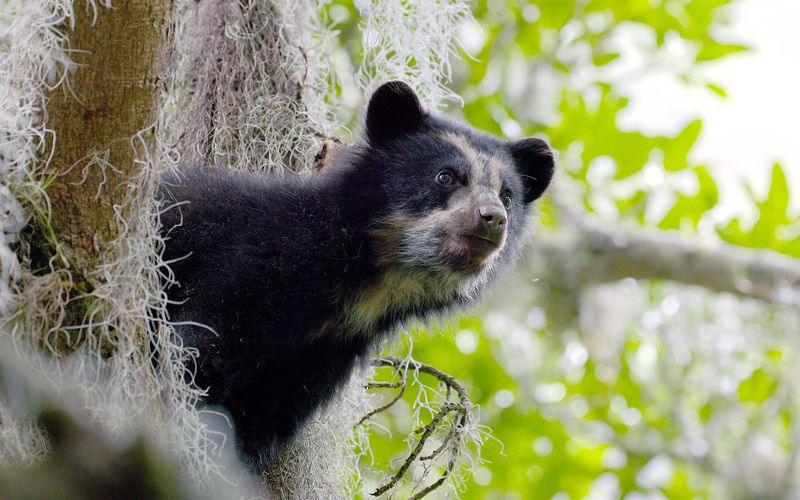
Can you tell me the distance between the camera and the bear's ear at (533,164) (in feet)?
13.2

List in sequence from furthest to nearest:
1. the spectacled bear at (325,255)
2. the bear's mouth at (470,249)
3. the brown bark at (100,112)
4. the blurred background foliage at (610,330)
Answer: the blurred background foliage at (610,330) → the bear's mouth at (470,249) → the spectacled bear at (325,255) → the brown bark at (100,112)

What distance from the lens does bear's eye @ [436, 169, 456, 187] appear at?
3.57 meters

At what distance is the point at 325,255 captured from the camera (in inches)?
127

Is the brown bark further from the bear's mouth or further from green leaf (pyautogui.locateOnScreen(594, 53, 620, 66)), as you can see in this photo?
green leaf (pyautogui.locateOnScreen(594, 53, 620, 66))

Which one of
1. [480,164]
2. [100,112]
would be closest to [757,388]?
[480,164]

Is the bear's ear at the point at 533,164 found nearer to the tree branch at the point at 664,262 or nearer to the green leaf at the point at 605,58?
the tree branch at the point at 664,262

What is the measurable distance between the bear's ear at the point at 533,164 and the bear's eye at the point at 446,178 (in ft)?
1.69

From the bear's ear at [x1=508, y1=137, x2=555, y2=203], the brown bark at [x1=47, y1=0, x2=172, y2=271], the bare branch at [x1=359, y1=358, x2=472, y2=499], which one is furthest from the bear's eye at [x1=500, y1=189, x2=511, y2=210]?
the brown bark at [x1=47, y1=0, x2=172, y2=271]

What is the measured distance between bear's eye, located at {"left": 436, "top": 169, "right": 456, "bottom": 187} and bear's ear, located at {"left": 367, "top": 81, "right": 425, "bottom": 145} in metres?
0.28

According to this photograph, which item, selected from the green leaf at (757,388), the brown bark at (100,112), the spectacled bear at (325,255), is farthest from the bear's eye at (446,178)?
the green leaf at (757,388)

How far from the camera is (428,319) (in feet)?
12.3

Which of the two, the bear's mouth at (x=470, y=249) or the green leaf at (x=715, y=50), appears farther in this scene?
the green leaf at (x=715, y=50)

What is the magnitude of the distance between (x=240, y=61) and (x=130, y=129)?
184cm

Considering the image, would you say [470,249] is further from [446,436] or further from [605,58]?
[605,58]
